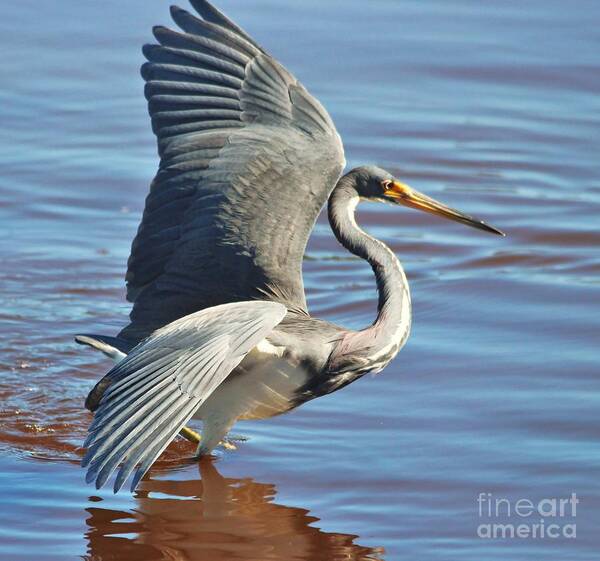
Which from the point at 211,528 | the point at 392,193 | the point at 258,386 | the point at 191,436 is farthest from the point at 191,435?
the point at 392,193

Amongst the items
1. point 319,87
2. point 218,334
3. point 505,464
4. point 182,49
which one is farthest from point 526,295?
point 319,87

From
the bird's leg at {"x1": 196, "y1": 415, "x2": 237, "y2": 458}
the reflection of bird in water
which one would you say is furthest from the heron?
the reflection of bird in water

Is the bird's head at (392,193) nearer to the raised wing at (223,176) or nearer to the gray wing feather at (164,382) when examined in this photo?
the raised wing at (223,176)

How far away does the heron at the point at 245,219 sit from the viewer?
21.0ft

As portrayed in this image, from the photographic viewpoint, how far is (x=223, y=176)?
660 centimetres

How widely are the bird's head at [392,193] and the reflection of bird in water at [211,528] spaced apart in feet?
5.14

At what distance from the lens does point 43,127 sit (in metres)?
11.1

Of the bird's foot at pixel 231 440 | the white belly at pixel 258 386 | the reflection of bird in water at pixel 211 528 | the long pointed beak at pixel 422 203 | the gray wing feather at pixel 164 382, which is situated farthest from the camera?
the long pointed beak at pixel 422 203

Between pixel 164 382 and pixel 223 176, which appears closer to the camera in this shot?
pixel 164 382

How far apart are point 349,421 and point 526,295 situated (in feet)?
6.30

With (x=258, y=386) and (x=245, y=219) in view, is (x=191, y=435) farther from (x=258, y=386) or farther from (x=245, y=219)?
(x=245, y=219)

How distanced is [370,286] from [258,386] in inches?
97.4

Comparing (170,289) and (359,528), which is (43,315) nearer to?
(170,289)

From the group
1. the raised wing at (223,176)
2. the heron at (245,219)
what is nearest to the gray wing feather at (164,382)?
the heron at (245,219)
